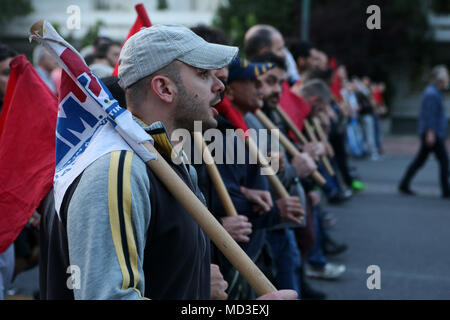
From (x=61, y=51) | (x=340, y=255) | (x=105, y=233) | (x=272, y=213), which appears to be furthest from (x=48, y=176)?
(x=340, y=255)

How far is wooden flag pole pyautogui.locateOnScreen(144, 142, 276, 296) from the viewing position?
171 cm

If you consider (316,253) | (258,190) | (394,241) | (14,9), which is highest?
(14,9)

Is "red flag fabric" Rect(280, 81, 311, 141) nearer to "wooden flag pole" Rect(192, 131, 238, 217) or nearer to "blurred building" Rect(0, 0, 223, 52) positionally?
"wooden flag pole" Rect(192, 131, 238, 217)

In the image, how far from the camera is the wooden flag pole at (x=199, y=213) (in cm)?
171

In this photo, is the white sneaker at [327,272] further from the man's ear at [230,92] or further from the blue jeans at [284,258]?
the man's ear at [230,92]

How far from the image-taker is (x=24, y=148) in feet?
8.52

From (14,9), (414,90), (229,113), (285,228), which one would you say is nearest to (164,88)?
(229,113)

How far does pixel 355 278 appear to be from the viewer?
5727mm

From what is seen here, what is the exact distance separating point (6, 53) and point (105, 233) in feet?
8.01

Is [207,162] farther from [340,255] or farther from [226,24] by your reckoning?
[226,24]

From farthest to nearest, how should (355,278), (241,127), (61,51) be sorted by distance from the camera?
(355,278) → (241,127) → (61,51)

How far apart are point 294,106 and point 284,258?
4.79 feet

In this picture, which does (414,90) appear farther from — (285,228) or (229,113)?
(229,113)

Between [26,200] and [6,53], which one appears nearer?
[26,200]
